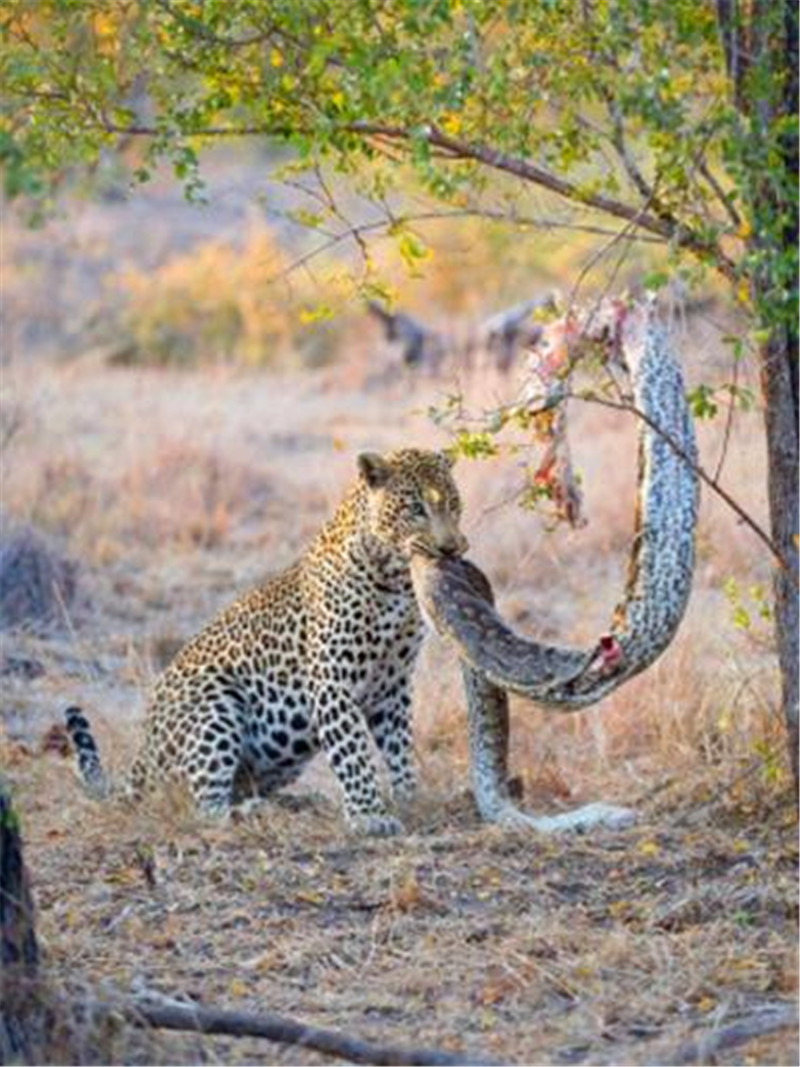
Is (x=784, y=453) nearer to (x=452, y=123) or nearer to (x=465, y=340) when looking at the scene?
(x=452, y=123)

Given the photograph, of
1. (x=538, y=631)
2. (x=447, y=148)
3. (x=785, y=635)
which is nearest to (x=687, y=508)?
(x=785, y=635)

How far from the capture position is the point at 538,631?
42.1ft

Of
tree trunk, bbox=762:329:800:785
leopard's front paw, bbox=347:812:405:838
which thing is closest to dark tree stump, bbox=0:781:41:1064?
tree trunk, bbox=762:329:800:785

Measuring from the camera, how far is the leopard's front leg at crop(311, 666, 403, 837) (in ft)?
30.3

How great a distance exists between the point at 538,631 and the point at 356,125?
4962 millimetres

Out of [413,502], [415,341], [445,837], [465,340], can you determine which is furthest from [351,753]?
[415,341]

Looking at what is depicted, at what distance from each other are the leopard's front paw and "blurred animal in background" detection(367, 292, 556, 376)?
7650 millimetres

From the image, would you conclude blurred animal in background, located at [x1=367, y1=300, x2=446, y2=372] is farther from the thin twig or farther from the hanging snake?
the thin twig

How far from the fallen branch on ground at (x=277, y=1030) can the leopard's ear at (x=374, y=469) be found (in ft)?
10.4

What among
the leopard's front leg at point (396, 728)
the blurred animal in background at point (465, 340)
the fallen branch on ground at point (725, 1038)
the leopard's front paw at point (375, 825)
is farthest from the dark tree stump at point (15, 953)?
the blurred animal in background at point (465, 340)

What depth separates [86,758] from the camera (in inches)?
381

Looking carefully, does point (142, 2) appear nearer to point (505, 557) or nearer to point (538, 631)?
point (538, 631)

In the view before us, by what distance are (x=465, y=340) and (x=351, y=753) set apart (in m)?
9.65

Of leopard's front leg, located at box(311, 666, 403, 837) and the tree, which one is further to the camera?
leopard's front leg, located at box(311, 666, 403, 837)
